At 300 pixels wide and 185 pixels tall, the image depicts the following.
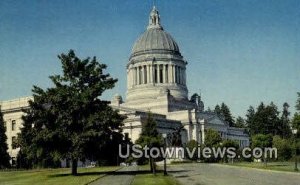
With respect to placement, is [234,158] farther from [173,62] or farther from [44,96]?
[44,96]

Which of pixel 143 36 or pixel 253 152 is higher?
pixel 143 36

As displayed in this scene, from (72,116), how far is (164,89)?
300ft

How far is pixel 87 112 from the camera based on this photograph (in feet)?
158

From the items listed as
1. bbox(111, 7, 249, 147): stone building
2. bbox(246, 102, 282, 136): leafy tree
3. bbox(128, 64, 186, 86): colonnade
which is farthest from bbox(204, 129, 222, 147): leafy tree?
bbox(246, 102, 282, 136): leafy tree

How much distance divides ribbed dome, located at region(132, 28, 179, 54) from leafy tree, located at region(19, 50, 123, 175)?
318 ft

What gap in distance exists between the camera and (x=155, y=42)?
5797 inches

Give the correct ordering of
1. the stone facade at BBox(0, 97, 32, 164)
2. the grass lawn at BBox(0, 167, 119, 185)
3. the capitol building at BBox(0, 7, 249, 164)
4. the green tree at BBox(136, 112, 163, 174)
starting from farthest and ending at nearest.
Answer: the capitol building at BBox(0, 7, 249, 164)
the stone facade at BBox(0, 97, 32, 164)
the green tree at BBox(136, 112, 163, 174)
the grass lawn at BBox(0, 167, 119, 185)

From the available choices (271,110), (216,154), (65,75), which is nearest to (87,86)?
(65,75)

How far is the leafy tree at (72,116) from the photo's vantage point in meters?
46.4

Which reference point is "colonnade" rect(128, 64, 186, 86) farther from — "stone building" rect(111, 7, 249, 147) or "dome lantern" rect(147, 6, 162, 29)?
"dome lantern" rect(147, 6, 162, 29)

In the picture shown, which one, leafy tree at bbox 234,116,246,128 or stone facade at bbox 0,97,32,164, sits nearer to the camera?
stone facade at bbox 0,97,32,164

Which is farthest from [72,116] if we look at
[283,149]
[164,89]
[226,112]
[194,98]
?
[226,112]

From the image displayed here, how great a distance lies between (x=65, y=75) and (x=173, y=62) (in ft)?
319

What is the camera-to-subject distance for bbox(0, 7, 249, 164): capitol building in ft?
426
